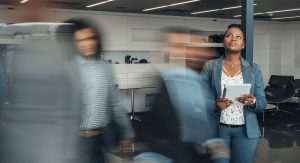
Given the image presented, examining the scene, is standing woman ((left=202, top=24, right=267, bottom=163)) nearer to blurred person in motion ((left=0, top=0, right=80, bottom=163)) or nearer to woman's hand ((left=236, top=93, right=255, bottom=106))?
woman's hand ((left=236, top=93, right=255, bottom=106))

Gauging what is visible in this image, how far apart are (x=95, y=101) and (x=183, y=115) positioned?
2.12 feet

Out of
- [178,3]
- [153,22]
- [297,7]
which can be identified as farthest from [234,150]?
[153,22]

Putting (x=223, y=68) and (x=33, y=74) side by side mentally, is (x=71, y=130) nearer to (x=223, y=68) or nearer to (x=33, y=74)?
(x=33, y=74)

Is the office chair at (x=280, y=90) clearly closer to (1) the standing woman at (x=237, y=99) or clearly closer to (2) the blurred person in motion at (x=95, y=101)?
(1) the standing woman at (x=237, y=99)

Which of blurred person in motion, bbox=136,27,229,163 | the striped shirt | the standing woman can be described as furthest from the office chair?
the striped shirt

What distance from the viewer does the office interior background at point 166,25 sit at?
780 centimetres

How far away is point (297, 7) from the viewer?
28.0ft

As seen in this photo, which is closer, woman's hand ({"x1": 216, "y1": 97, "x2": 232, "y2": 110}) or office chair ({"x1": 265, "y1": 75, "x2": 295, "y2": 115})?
woman's hand ({"x1": 216, "y1": 97, "x2": 232, "y2": 110})

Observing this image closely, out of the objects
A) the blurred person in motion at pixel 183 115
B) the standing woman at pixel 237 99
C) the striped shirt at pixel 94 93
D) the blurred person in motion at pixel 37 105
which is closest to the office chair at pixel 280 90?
the standing woman at pixel 237 99

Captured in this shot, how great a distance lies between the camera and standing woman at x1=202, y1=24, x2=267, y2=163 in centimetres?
265

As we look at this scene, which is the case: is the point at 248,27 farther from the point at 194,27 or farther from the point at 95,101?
the point at 194,27

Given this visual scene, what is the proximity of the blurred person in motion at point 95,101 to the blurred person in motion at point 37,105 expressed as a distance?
0.69m

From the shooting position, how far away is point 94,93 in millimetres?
2645

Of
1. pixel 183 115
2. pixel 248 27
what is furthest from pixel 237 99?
pixel 248 27
